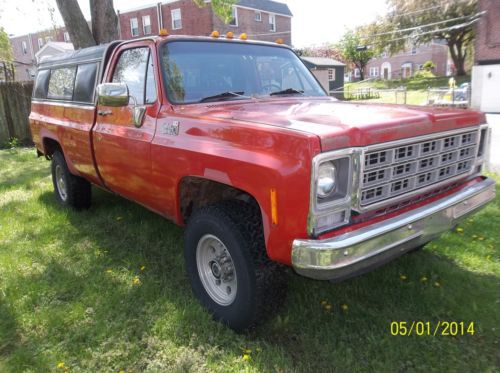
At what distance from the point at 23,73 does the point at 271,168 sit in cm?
4557

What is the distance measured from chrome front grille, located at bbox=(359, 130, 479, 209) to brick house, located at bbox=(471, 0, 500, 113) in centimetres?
2039

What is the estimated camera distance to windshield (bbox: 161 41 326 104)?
346 centimetres

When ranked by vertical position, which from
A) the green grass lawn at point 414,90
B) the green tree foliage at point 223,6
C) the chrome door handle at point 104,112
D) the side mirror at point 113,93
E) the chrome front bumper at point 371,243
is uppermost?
the green tree foliage at point 223,6

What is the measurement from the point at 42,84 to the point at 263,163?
4.69 metres

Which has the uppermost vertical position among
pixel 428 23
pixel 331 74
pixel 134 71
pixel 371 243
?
pixel 428 23

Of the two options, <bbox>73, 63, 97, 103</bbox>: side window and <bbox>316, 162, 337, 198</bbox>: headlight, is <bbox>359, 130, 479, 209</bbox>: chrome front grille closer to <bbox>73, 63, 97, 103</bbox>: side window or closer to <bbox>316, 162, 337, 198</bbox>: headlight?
<bbox>316, 162, 337, 198</bbox>: headlight

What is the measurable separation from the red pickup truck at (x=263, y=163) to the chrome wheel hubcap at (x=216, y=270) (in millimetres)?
12

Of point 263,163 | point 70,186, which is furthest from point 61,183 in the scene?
point 263,163

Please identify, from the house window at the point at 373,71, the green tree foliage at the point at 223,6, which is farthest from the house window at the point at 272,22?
the house window at the point at 373,71

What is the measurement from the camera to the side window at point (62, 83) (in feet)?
16.5

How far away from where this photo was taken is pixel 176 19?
30.1 metres

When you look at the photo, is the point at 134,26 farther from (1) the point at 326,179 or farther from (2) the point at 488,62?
(1) the point at 326,179

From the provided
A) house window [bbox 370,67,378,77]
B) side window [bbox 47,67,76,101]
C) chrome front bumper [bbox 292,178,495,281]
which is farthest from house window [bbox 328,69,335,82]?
house window [bbox 370,67,378,77]

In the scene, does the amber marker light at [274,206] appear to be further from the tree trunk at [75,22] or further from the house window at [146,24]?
the house window at [146,24]
